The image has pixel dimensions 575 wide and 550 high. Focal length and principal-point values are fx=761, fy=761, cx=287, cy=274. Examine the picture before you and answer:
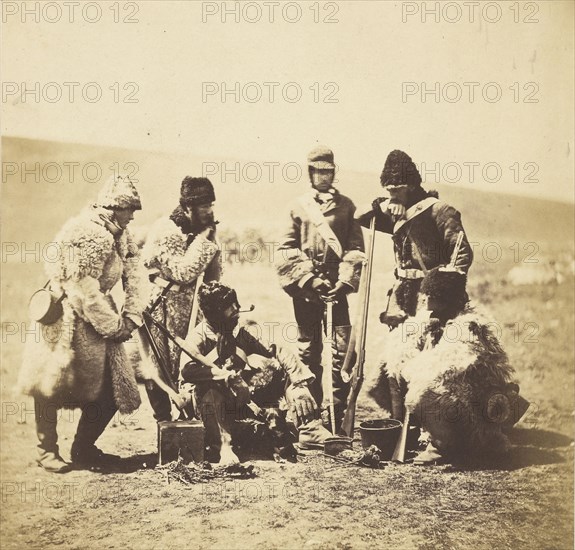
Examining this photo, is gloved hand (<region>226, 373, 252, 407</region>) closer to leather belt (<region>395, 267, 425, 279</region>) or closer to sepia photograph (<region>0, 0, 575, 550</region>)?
sepia photograph (<region>0, 0, 575, 550</region>)

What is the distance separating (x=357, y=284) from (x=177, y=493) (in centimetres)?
154

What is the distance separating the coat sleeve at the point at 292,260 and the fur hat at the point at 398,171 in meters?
0.56

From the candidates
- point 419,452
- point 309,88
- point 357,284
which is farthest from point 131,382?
point 309,88

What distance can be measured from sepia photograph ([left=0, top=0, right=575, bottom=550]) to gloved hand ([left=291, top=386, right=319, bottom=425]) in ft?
0.07

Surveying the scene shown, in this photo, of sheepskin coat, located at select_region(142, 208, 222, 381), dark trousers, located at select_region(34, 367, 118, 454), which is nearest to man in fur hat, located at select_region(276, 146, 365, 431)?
sheepskin coat, located at select_region(142, 208, 222, 381)

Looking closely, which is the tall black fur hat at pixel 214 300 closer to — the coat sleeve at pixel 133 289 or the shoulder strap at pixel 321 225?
the coat sleeve at pixel 133 289

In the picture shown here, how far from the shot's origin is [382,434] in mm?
4273

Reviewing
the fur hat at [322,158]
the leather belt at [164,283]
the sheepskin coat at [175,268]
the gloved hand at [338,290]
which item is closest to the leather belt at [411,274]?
the gloved hand at [338,290]

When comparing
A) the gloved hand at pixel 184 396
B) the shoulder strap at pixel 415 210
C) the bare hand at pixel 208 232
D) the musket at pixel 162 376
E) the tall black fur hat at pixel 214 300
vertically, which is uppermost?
the shoulder strap at pixel 415 210

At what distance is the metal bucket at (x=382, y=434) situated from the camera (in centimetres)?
427

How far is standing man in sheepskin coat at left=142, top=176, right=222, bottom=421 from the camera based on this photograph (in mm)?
4281

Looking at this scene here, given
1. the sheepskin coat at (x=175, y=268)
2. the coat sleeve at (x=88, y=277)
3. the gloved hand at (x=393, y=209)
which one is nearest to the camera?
the coat sleeve at (x=88, y=277)

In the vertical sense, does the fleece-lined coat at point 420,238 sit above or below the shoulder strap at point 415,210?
below

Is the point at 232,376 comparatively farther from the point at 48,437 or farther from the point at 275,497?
the point at 48,437
